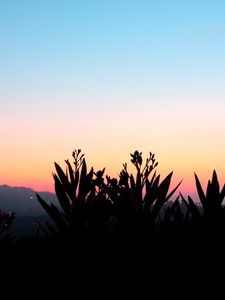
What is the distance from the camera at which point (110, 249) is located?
2549 millimetres

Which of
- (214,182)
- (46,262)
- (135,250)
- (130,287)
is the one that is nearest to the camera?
(130,287)

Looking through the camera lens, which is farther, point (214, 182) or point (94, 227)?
point (214, 182)

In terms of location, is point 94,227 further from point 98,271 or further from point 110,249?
point 98,271

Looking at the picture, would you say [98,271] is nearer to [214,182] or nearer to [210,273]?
[210,273]

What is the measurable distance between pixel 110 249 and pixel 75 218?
45 centimetres

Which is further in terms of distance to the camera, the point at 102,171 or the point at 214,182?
the point at 102,171

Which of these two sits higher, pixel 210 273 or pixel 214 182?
pixel 214 182

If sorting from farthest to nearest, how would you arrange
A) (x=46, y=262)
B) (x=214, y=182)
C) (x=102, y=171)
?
(x=102, y=171)
(x=214, y=182)
(x=46, y=262)

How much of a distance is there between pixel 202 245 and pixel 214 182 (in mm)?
807

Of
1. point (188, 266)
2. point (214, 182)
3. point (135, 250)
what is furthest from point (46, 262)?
point (214, 182)

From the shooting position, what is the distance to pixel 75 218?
9.55 ft

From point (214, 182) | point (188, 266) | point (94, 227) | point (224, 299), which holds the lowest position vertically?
point (224, 299)

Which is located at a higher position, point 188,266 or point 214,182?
point 214,182

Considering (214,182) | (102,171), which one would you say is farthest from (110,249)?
(102,171)
